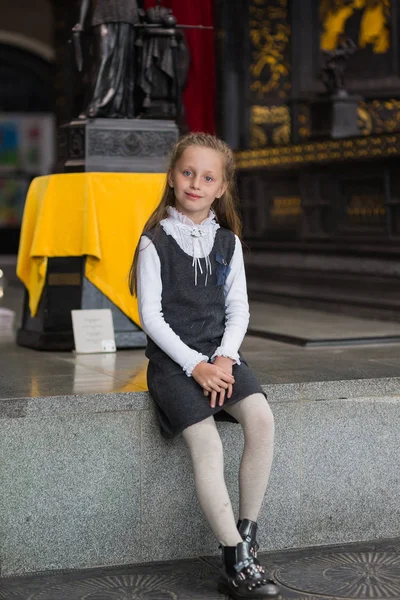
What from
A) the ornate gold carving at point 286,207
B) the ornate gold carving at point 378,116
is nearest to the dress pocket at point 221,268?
the ornate gold carving at point 286,207

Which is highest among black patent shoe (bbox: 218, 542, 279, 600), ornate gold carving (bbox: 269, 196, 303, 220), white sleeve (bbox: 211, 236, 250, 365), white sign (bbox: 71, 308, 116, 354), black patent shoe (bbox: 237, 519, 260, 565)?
ornate gold carving (bbox: 269, 196, 303, 220)

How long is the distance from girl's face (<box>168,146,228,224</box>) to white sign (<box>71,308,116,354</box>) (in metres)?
1.52

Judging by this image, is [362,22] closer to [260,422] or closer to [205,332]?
[205,332]

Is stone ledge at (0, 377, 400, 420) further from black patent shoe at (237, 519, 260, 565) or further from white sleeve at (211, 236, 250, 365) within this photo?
black patent shoe at (237, 519, 260, 565)

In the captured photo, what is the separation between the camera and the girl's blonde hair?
337 cm

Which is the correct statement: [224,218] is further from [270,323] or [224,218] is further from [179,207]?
[270,323]

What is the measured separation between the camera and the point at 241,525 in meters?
3.16

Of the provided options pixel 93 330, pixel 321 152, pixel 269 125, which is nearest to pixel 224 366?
pixel 93 330

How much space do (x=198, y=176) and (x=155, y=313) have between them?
0.43m

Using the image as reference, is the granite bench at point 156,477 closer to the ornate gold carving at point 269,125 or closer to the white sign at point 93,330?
the white sign at point 93,330

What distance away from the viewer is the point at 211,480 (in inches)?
122

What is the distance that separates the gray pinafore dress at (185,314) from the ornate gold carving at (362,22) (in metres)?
5.72

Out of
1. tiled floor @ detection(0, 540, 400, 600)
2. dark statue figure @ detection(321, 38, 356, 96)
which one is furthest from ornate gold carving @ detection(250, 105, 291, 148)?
tiled floor @ detection(0, 540, 400, 600)

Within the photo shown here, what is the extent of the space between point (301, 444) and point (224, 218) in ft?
2.53
